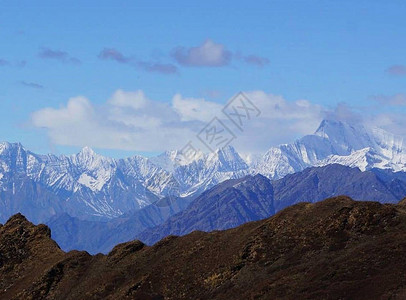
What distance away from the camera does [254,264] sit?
114m

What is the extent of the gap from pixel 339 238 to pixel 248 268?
14646 millimetres

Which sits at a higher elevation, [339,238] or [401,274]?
[339,238]

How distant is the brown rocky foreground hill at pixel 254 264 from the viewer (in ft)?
313

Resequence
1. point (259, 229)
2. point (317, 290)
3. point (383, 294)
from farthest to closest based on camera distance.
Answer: point (259, 229)
point (317, 290)
point (383, 294)

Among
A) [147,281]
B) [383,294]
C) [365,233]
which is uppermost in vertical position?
[147,281]

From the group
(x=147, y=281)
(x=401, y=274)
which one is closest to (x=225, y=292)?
(x=147, y=281)

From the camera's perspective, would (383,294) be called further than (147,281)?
No

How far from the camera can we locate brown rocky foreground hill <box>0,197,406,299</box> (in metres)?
95.5

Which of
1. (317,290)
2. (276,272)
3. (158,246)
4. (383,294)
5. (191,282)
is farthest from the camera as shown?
(158,246)

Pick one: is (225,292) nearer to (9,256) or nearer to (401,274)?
(401,274)

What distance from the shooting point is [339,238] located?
111500mm

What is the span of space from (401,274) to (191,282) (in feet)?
122

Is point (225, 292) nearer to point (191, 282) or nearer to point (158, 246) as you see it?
point (191, 282)

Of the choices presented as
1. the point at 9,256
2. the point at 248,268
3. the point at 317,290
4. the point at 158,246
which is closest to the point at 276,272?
the point at 248,268
